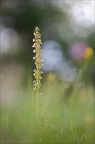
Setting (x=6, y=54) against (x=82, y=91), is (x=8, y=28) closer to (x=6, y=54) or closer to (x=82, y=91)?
(x=6, y=54)

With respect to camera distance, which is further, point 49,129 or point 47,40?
point 47,40

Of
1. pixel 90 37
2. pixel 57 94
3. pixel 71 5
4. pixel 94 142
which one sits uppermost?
pixel 71 5

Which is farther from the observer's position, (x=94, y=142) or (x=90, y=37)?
(x=90, y=37)

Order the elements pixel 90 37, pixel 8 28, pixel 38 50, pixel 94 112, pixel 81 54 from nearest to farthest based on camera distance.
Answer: pixel 38 50 → pixel 94 112 → pixel 81 54 → pixel 90 37 → pixel 8 28

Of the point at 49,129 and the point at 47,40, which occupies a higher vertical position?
the point at 47,40

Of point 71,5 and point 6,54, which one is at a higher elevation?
point 71,5

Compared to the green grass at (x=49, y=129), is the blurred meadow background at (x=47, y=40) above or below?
above

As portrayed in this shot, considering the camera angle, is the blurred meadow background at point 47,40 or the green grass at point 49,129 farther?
the blurred meadow background at point 47,40

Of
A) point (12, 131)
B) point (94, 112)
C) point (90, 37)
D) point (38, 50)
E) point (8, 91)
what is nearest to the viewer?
point (38, 50)

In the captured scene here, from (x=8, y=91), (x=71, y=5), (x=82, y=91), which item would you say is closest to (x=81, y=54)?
(x=82, y=91)

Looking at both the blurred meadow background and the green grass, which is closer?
the green grass

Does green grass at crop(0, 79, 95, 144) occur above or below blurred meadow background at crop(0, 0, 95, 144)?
below
